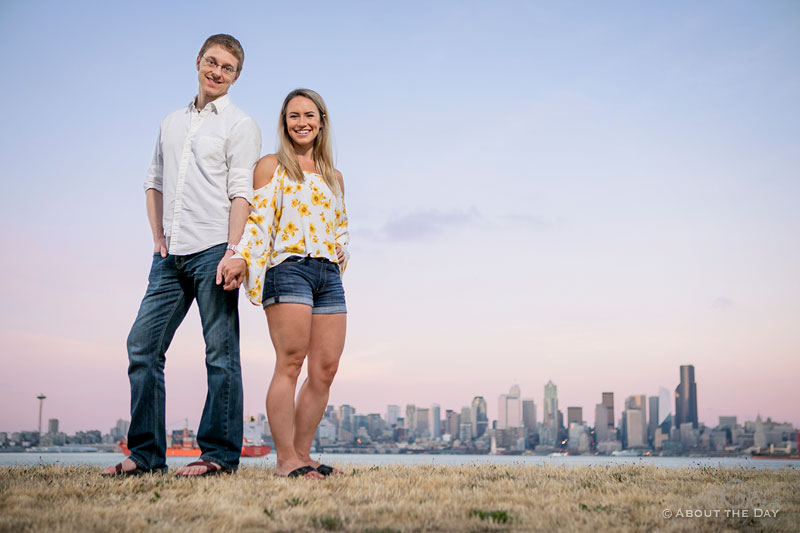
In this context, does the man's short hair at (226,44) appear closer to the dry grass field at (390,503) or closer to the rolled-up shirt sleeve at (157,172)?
the rolled-up shirt sleeve at (157,172)

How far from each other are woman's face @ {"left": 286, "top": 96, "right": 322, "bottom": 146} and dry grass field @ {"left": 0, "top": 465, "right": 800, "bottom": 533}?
240cm

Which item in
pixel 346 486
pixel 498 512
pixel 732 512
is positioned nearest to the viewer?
pixel 498 512

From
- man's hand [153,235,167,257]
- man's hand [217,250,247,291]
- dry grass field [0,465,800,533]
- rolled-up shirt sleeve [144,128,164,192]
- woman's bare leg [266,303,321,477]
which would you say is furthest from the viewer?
rolled-up shirt sleeve [144,128,164,192]

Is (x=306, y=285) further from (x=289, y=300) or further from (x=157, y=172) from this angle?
(x=157, y=172)

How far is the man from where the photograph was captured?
4.89 m

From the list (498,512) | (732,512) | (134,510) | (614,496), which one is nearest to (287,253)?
(134,510)

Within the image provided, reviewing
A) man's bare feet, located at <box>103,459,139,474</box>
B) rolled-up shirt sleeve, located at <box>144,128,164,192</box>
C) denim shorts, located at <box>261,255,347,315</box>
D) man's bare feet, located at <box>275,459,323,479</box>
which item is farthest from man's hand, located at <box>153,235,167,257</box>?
man's bare feet, located at <box>275,459,323,479</box>

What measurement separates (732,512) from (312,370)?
9.30ft

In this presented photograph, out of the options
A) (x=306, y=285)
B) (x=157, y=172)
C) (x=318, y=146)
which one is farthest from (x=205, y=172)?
(x=306, y=285)

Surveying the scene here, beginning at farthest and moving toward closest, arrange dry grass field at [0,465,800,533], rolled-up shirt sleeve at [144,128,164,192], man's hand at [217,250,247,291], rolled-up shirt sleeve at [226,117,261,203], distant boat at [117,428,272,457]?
1. distant boat at [117,428,272,457]
2. rolled-up shirt sleeve at [144,128,164,192]
3. rolled-up shirt sleeve at [226,117,261,203]
4. man's hand at [217,250,247,291]
5. dry grass field at [0,465,800,533]

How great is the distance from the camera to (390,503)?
12.4 ft

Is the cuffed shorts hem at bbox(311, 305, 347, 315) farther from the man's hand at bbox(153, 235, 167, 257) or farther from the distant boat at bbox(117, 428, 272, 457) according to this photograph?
the distant boat at bbox(117, 428, 272, 457)

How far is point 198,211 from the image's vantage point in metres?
4.91

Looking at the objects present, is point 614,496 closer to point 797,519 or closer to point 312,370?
point 797,519
